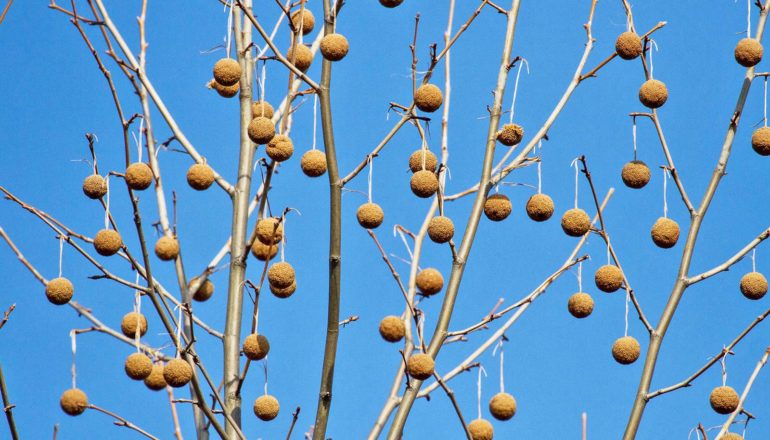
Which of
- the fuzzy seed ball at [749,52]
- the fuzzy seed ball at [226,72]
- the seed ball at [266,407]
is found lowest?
the seed ball at [266,407]

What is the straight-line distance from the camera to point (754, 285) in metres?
3.48

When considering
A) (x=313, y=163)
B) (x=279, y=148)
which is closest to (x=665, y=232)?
(x=313, y=163)

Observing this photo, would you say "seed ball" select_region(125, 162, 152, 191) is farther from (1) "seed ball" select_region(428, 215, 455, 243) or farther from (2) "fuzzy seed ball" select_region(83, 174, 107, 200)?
(1) "seed ball" select_region(428, 215, 455, 243)

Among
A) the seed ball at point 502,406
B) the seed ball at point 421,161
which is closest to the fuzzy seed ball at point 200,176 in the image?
the seed ball at point 421,161

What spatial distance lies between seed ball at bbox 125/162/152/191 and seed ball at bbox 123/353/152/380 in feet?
1.59

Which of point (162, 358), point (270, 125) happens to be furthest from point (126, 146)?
point (162, 358)

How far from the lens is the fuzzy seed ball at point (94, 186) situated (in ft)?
10.2

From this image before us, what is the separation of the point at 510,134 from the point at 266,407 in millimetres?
1056

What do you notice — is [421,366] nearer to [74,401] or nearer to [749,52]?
[74,401]

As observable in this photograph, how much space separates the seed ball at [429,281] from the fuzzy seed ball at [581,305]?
69cm

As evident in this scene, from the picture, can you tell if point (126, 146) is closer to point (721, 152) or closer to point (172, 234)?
point (172, 234)

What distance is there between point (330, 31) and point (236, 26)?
86 centimetres

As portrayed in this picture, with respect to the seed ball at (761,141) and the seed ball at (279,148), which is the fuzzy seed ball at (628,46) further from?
the seed ball at (279,148)

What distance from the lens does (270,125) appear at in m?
3.05
